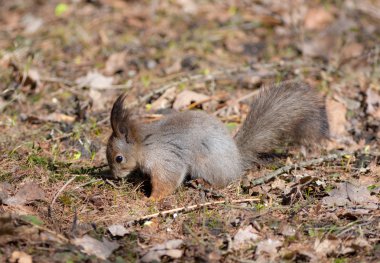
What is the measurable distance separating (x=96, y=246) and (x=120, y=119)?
3.35 ft

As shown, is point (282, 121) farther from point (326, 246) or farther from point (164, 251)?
point (164, 251)

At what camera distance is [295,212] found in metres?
3.41

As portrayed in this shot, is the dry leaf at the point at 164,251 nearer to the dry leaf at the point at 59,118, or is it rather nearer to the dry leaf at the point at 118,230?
the dry leaf at the point at 118,230

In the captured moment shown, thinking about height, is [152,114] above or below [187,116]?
below

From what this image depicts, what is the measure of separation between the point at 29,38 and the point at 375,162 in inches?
167

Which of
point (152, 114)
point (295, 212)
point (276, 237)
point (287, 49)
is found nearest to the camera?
point (276, 237)

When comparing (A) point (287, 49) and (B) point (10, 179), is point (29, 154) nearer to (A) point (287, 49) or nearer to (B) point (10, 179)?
(B) point (10, 179)

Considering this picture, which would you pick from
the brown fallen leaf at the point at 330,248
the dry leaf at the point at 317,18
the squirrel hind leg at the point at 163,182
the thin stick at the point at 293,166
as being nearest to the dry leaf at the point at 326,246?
the brown fallen leaf at the point at 330,248

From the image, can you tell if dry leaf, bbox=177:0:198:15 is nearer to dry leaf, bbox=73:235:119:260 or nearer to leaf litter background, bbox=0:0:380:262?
leaf litter background, bbox=0:0:380:262

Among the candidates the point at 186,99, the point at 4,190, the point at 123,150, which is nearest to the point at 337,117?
the point at 186,99

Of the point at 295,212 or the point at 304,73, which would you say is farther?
the point at 304,73

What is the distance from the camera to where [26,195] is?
3.55 meters

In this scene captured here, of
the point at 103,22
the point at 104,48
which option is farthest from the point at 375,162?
the point at 103,22

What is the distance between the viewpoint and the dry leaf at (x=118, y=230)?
3.18 metres
